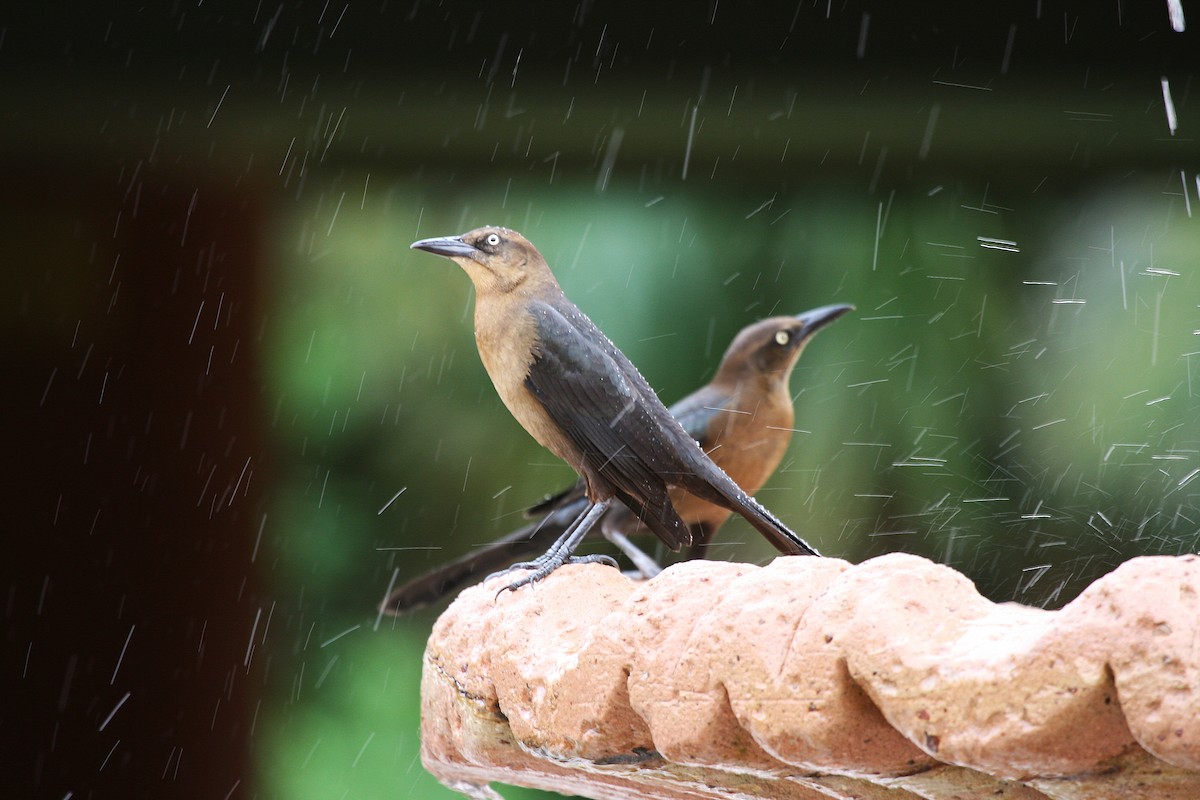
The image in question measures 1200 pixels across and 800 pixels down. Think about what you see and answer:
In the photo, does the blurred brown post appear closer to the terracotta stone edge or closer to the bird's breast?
the bird's breast

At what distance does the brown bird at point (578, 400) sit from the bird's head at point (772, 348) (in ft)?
3.06

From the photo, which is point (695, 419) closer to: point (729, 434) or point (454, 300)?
point (729, 434)

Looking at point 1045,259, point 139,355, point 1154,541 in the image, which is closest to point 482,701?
point 139,355

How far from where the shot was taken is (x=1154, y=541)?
14.5ft

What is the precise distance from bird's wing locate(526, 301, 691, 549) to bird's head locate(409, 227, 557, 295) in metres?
0.07

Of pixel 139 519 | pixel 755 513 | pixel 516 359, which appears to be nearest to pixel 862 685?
pixel 755 513

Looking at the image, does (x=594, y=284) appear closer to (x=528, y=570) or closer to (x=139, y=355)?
(x=139, y=355)

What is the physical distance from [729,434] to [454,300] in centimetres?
171

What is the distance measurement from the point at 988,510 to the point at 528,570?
285 centimetres

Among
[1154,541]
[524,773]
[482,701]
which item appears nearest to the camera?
[482,701]

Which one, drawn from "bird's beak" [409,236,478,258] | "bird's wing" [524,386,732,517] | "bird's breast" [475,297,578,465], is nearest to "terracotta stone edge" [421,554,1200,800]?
"bird's breast" [475,297,578,465]

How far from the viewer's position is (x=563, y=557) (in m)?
1.81

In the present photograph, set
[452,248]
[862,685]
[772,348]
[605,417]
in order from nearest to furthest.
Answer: [862,685] < [605,417] < [452,248] < [772,348]

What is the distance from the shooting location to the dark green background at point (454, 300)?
379 centimetres
